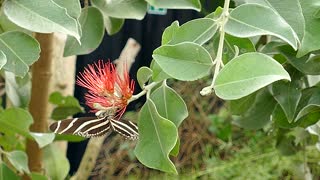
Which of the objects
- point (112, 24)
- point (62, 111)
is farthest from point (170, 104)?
point (62, 111)

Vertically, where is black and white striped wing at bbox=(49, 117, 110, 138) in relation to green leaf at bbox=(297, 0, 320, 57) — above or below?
below

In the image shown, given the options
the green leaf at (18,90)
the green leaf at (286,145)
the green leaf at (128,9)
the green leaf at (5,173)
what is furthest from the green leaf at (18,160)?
the green leaf at (286,145)

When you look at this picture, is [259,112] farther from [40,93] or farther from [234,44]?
[40,93]

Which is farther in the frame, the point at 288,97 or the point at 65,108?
the point at 65,108

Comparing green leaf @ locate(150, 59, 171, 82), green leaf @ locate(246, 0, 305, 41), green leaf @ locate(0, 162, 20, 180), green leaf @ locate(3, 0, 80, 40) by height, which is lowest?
green leaf @ locate(0, 162, 20, 180)

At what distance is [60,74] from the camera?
1.38m

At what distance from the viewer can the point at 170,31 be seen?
539mm

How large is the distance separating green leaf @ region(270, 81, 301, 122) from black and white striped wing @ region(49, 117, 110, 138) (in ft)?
0.62

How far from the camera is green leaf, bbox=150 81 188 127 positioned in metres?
0.57

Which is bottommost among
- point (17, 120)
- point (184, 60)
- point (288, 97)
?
point (17, 120)

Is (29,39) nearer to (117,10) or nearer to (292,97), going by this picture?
(117,10)

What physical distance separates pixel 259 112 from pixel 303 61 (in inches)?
7.2

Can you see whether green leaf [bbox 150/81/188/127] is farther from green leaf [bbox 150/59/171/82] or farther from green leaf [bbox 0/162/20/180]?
green leaf [bbox 0/162/20/180]

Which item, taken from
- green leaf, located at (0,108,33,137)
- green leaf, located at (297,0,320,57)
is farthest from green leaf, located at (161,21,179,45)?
green leaf, located at (0,108,33,137)
